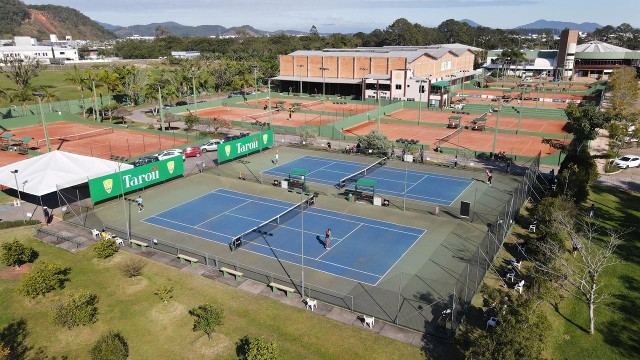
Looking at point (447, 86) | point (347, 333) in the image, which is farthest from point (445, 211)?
point (447, 86)

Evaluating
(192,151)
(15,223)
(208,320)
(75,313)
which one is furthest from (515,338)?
(192,151)

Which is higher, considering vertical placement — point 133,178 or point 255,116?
point 133,178

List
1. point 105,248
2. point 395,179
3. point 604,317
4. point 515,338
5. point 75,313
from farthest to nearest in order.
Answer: point 395,179 → point 105,248 → point 604,317 → point 75,313 → point 515,338

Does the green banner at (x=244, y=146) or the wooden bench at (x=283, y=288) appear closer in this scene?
the wooden bench at (x=283, y=288)

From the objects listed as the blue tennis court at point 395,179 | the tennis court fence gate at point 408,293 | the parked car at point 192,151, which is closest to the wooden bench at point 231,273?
the tennis court fence gate at point 408,293

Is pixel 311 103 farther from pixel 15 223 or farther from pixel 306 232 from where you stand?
pixel 15 223

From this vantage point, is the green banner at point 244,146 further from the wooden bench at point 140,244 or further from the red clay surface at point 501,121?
the red clay surface at point 501,121
